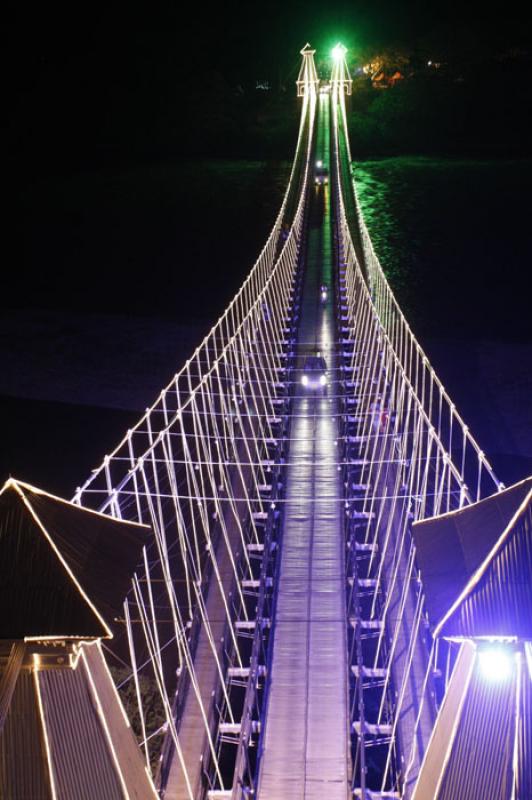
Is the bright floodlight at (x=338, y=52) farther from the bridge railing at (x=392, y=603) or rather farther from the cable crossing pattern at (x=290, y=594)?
the bridge railing at (x=392, y=603)

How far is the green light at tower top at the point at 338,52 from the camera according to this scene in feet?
87.8

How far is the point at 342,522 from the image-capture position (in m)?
6.23

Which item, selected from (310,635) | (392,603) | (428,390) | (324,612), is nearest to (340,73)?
(428,390)

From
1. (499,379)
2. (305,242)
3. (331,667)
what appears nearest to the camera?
(331,667)

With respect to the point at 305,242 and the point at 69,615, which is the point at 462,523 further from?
the point at 305,242

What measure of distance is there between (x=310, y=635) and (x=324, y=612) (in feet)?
0.78

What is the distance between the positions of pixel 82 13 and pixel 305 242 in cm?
1758

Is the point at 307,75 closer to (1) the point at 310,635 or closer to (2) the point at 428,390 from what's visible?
(2) the point at 428,390

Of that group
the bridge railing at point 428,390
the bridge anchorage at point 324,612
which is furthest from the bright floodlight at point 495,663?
the bridge railing at point 428,390

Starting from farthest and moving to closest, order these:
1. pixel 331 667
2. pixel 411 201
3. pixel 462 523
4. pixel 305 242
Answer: pixel 411 201
pixel 305 242
pixel 331 667
pixel 462 523

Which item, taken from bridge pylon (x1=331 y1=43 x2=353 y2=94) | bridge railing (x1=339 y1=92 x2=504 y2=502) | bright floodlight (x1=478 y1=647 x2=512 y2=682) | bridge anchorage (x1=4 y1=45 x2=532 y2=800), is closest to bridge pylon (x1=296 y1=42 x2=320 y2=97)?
bridge pylon (x1=331 y1=43 x2=353 y2=94)

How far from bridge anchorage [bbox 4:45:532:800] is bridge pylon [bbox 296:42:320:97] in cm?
1793

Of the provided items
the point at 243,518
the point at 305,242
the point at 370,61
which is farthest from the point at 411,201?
the point at 243,518

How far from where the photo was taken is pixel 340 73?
87.0 ft
